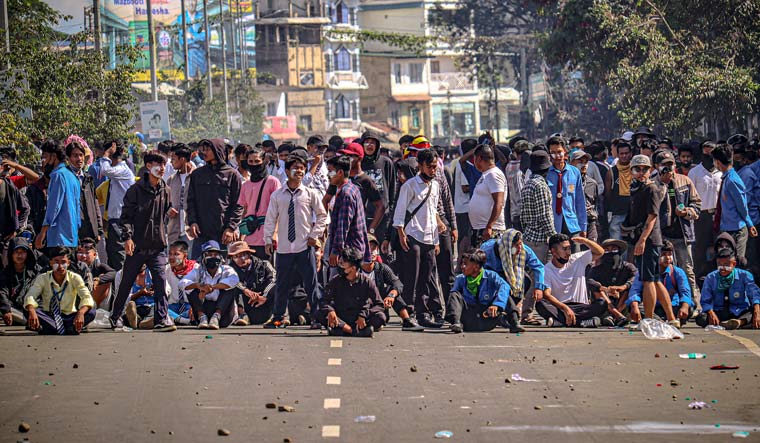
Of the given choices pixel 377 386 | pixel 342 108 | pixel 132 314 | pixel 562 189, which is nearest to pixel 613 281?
pixel 562 189

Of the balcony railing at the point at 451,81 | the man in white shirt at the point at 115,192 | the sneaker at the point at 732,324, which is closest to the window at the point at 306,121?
the balcony railing at the point at 451,81

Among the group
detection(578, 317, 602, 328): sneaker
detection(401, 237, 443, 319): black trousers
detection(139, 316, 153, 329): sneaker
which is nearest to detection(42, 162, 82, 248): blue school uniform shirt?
→ detection(139, 316, 153, 329): sneaker

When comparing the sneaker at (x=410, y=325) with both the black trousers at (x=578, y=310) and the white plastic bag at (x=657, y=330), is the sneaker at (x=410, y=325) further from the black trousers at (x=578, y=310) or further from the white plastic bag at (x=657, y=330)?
the white plastic bag at (x=657, y=330)

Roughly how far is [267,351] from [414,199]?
8.85 feet

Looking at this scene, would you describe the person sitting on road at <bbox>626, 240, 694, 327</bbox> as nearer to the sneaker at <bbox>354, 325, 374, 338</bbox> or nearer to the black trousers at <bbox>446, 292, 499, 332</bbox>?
the black trousers at <bbox>446, 292, 499, 332</bbox>

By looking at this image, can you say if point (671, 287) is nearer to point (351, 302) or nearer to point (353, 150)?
point (351, 302)

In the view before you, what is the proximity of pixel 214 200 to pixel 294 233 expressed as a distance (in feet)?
5.26

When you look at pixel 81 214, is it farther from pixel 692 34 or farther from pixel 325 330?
pixel 692 34

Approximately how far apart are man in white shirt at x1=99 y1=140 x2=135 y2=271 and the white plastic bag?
747 centimetres

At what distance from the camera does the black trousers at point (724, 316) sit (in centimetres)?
1305

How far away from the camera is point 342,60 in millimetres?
97750

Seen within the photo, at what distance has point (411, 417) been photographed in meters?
8.73

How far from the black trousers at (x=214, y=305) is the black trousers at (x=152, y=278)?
37 cm

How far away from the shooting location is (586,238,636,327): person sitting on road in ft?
44.4
